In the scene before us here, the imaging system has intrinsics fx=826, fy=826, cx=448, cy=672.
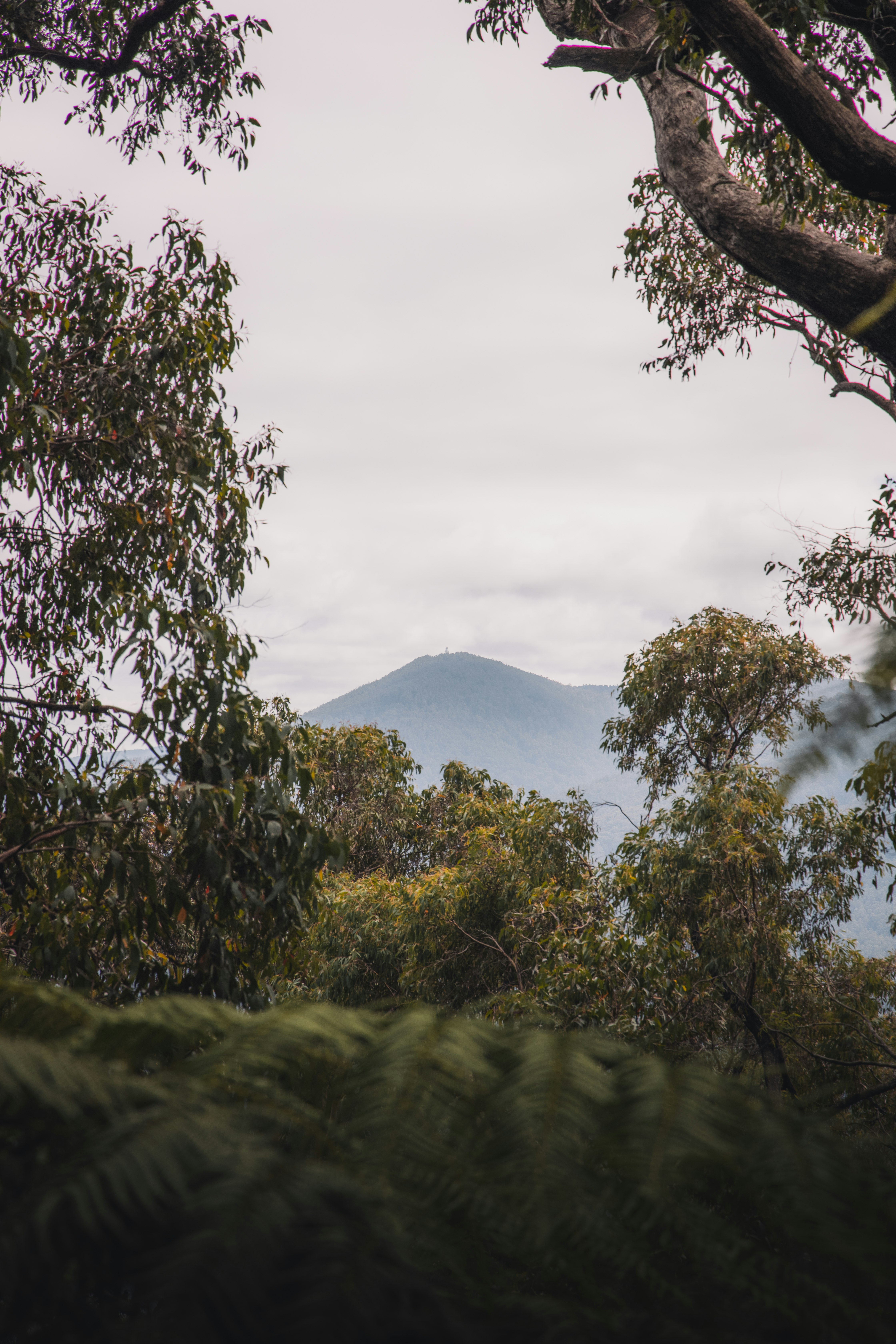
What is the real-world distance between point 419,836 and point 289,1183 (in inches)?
565

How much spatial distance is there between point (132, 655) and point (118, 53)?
4861mm

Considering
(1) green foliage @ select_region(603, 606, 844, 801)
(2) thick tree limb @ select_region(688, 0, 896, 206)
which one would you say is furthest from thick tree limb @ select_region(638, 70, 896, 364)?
(1) green foliage @ select_region(603, 606, 844, 801)

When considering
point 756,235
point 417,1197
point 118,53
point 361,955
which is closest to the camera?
point 417,1197

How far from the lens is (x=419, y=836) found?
48.0 feet

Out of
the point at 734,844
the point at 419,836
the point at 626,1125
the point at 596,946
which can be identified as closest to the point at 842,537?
the point at 734,844

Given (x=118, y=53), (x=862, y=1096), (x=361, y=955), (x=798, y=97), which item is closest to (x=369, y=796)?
(x=361, y=955)

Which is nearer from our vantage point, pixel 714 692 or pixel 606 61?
pixel 606 61

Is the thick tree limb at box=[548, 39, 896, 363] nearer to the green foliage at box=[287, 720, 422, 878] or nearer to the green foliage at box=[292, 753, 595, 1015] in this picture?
the green foliage at box=[292, 753, 595, 1015]

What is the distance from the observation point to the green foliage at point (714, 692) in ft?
34.1

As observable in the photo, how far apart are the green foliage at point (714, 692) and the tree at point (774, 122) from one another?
5337mm

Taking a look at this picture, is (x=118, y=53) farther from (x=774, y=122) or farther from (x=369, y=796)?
(x=369, y=796)

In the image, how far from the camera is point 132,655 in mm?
3229

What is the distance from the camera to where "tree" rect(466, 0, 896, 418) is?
10.00ft

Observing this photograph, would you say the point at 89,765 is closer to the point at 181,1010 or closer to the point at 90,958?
the point at 90,958
